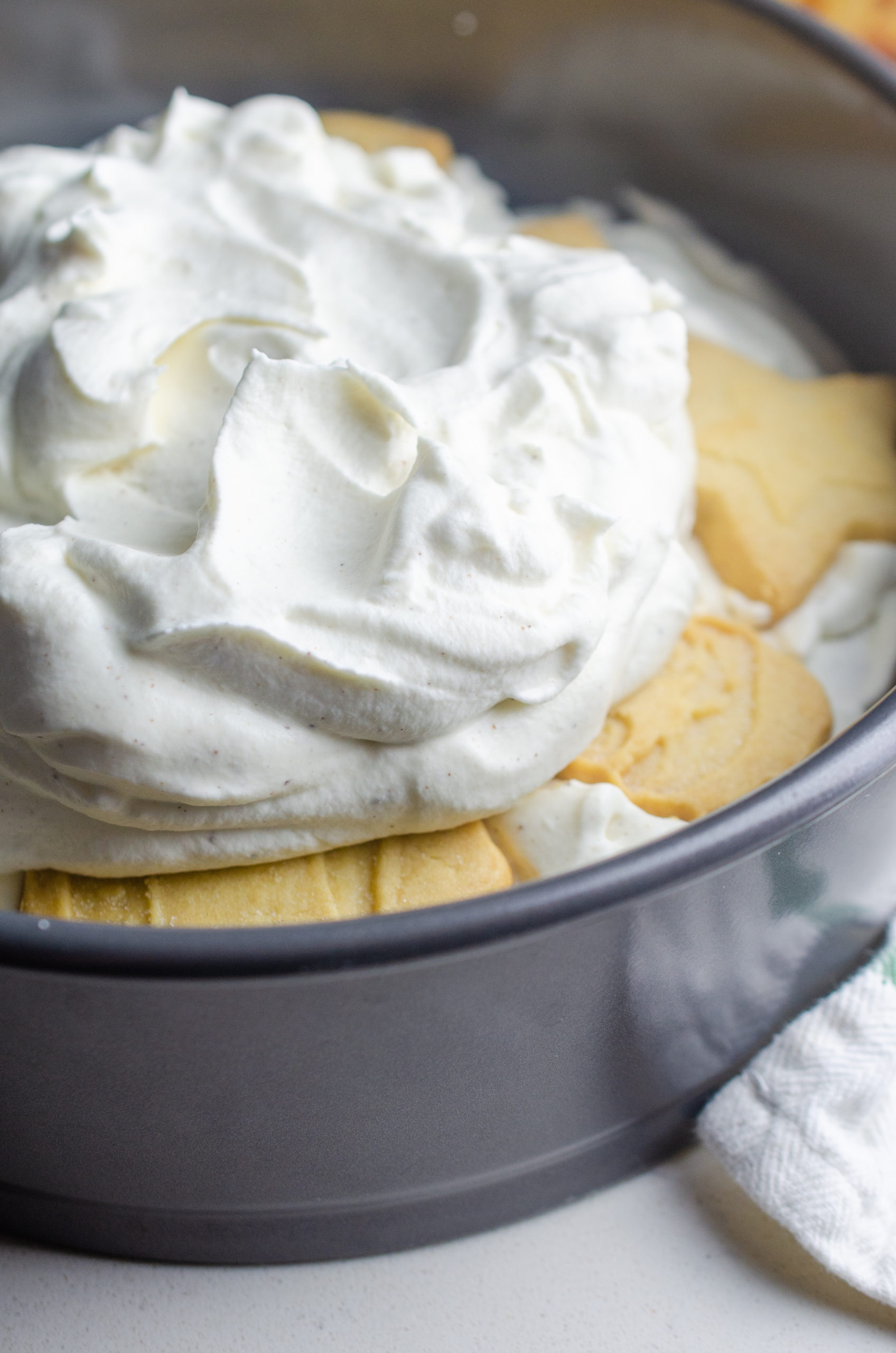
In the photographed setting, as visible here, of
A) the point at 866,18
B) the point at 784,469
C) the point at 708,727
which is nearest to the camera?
the point at 708,727

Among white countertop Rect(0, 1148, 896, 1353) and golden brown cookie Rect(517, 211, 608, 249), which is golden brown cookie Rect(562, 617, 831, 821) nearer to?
white countertop Rect(0, 1148, 896, 1353)

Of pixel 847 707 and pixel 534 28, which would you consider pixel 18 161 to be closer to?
pixel 534 28

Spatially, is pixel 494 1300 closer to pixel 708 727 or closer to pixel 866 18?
pixel 708 727

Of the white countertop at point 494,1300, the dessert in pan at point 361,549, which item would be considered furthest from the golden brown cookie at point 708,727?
the white countertop at point 494,1300

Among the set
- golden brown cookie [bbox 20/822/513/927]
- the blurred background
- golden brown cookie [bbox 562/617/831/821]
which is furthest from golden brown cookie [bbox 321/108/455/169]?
golden brown cookie [bbox 20/822/513/927]

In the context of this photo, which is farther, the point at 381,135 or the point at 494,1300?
the point at 381,135

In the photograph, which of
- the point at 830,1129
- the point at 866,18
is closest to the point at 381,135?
the point at 866,18
